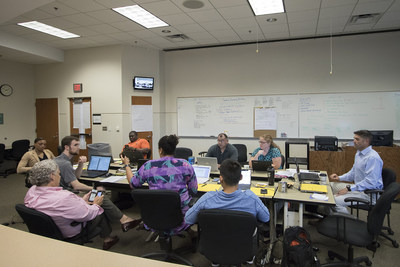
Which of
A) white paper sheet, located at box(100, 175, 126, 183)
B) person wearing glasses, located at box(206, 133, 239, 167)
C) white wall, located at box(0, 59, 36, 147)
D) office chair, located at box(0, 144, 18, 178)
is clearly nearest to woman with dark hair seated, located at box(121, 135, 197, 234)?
white paper sheet, located at box(100, 175, 126, 183)

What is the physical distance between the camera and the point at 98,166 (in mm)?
3885

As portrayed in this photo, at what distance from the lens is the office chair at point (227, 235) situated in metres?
1.80

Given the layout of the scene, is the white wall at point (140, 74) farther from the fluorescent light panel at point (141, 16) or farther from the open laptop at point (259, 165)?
the open laptop at point (259, 165)

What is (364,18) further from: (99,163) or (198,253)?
(99,163)

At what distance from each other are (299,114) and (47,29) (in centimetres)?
564

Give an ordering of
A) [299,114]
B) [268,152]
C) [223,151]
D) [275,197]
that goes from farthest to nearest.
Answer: [299,114], [223,151], [268,152], [275,197]

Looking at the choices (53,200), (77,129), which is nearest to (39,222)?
(53,200)

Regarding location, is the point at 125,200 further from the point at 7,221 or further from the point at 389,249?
the point at 389,249

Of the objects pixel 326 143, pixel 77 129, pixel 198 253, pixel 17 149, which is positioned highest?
pixel 77 129

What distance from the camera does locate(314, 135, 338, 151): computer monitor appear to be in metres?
5.05

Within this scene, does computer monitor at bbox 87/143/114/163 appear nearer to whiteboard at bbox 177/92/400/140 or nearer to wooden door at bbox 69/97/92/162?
wooden door at bbox 69/97/92/162

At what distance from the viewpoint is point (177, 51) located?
7.04 meters

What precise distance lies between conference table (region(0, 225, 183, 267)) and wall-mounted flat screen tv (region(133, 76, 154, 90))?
5.41m

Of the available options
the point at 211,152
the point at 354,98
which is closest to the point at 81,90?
the point at 211,152
